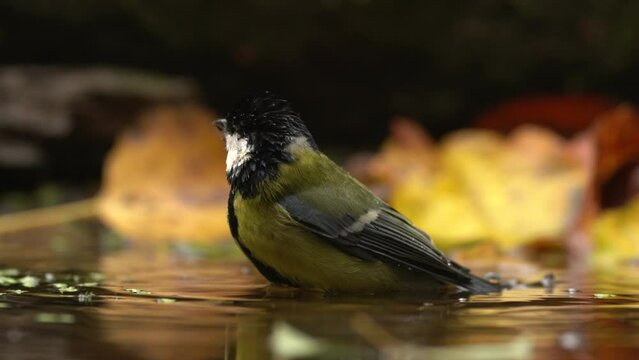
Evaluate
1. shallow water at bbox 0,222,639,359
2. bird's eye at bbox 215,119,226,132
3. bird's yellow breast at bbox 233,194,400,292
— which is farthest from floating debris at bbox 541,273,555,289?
bird's eye at bbox 215,119,226,132

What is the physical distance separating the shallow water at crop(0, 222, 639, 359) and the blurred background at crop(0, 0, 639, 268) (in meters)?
1.22

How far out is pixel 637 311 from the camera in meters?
2.47

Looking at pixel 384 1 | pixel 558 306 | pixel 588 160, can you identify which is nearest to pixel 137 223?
pixel 384 1

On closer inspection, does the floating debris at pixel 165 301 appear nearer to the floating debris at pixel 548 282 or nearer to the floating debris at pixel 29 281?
the floating debris at pixel 29 281

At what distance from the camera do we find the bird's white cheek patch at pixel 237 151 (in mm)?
3090

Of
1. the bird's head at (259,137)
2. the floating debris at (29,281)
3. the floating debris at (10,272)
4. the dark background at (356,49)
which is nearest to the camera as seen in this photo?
the floating debris at (29,281)

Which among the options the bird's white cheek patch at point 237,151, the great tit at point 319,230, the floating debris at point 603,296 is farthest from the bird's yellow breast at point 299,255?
the floating debris at point 603,296

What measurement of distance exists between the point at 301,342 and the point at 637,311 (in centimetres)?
95

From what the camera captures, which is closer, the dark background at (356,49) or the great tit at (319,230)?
the great tit at (319,230)

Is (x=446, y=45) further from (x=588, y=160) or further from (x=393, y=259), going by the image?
(x=393, y=259)

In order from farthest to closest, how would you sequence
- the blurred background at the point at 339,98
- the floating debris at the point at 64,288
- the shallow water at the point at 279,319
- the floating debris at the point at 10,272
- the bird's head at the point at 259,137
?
1. the blurred background at the point at 339,98
2. the floating debris at the point at 10,272
3. the bird's head at the point at 259,137
4. the floating debris at the point at 64,288
5. the shallow water at the point at 279,319

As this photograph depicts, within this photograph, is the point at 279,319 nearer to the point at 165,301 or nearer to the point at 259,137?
the point at 165,301

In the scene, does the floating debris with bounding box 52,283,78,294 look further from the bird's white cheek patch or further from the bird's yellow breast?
the bird's white cheek patch

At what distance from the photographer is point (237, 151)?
3141 millimetres
